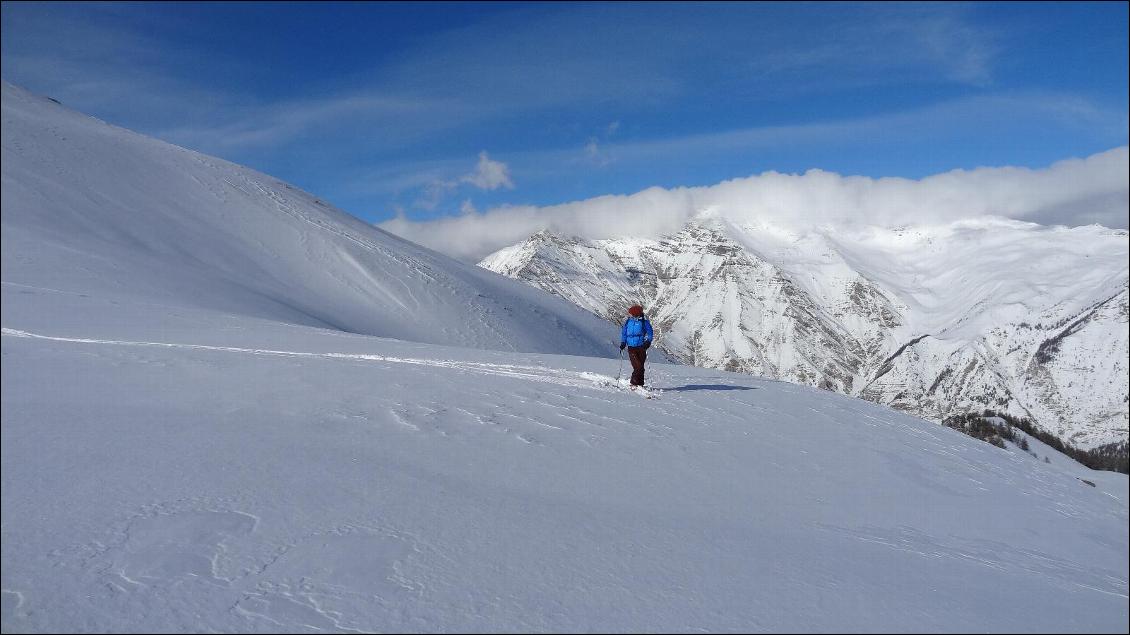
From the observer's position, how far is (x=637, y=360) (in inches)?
674

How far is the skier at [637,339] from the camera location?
55.8 ft

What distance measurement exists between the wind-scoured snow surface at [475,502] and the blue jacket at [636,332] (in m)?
1.23

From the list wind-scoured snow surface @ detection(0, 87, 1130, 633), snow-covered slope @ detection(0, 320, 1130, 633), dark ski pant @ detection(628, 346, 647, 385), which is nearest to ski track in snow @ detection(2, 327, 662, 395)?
wind-scoured snow surface @ detection(0, 87, 1130, 633)

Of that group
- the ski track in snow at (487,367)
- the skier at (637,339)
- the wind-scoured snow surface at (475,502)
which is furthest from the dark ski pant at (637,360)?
the wind-scoured snow surface at (475,502)

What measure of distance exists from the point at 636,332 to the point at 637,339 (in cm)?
17

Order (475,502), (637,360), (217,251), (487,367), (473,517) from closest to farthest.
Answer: (473,517)
(475,502)
(637,360)
(487,367)
(217,251)

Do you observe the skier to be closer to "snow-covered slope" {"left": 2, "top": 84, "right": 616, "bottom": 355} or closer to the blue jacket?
the blue jacket

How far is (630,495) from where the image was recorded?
914 centimetres

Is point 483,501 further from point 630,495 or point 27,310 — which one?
point 27,310

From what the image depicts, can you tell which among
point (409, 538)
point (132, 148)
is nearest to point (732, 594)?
point (409, 538)

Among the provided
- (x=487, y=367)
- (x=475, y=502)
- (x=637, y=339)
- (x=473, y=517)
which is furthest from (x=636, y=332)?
(x=473, y=517)

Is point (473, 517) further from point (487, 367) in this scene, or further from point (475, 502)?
point (487, 367)

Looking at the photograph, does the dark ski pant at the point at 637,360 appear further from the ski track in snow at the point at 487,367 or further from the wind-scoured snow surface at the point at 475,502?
the wind-scoured snow surface at the point at 475,502

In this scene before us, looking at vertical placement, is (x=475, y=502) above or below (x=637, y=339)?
below
